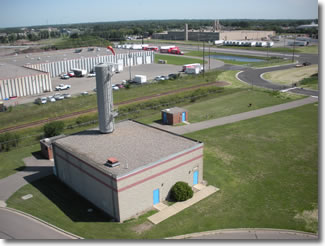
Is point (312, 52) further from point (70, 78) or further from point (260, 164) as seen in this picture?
point (260, 164)

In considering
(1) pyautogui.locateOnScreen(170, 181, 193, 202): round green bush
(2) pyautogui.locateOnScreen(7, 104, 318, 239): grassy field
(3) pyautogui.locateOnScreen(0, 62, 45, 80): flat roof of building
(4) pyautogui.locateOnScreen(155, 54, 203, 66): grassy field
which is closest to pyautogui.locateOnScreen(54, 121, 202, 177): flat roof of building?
(1) pyautogui.locateOnScreen(170, 181, 193, 202): round green bush

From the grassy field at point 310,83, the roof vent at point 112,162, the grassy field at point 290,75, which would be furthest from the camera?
the grassy field at point 290,75

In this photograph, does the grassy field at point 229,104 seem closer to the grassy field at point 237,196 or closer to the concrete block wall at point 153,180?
the grassy field at point 237,196

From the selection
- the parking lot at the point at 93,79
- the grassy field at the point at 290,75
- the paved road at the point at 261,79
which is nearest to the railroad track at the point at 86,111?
the paved road at the point at 261,79

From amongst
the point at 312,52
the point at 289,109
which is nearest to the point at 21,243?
the point at 289,109

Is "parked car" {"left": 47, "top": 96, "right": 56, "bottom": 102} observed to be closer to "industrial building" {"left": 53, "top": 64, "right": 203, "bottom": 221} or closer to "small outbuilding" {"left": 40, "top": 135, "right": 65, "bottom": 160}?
"small outbuilding" {"left": 40, "top": 135, "right": 65, "bottom": 160}

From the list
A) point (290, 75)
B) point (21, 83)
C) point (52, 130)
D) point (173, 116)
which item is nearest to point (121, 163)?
point (52, 130)

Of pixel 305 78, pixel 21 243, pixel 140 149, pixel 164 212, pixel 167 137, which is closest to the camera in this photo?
pixel 21 243
